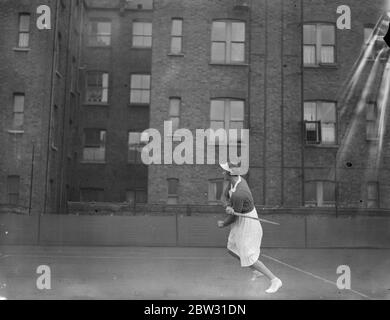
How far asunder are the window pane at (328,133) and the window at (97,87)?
2.30 metres

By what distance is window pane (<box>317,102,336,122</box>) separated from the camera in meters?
4.65

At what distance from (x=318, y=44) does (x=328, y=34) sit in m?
0.15

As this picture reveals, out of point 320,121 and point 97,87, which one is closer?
point 320,121

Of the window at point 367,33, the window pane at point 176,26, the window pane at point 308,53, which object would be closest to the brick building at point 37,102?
the window pane at point 176,26

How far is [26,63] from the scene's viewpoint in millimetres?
4621

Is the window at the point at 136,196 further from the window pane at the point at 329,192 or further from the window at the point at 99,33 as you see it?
the window pane at the point at 329,192

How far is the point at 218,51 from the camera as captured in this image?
16.1ft

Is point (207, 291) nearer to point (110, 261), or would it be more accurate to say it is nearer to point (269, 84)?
point (110, 261)

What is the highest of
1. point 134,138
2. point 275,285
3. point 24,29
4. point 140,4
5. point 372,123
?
point 140,4

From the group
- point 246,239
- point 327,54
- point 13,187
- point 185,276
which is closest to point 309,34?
point 327,54

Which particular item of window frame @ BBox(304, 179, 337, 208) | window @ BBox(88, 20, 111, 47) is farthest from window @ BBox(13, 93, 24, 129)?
window frame @ BBox(304, 179, 337, 208)

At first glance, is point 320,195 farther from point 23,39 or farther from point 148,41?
point 23,39

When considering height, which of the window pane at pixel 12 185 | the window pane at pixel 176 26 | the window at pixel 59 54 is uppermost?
the window pane at pixel 176 26

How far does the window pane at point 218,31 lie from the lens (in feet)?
16.2
